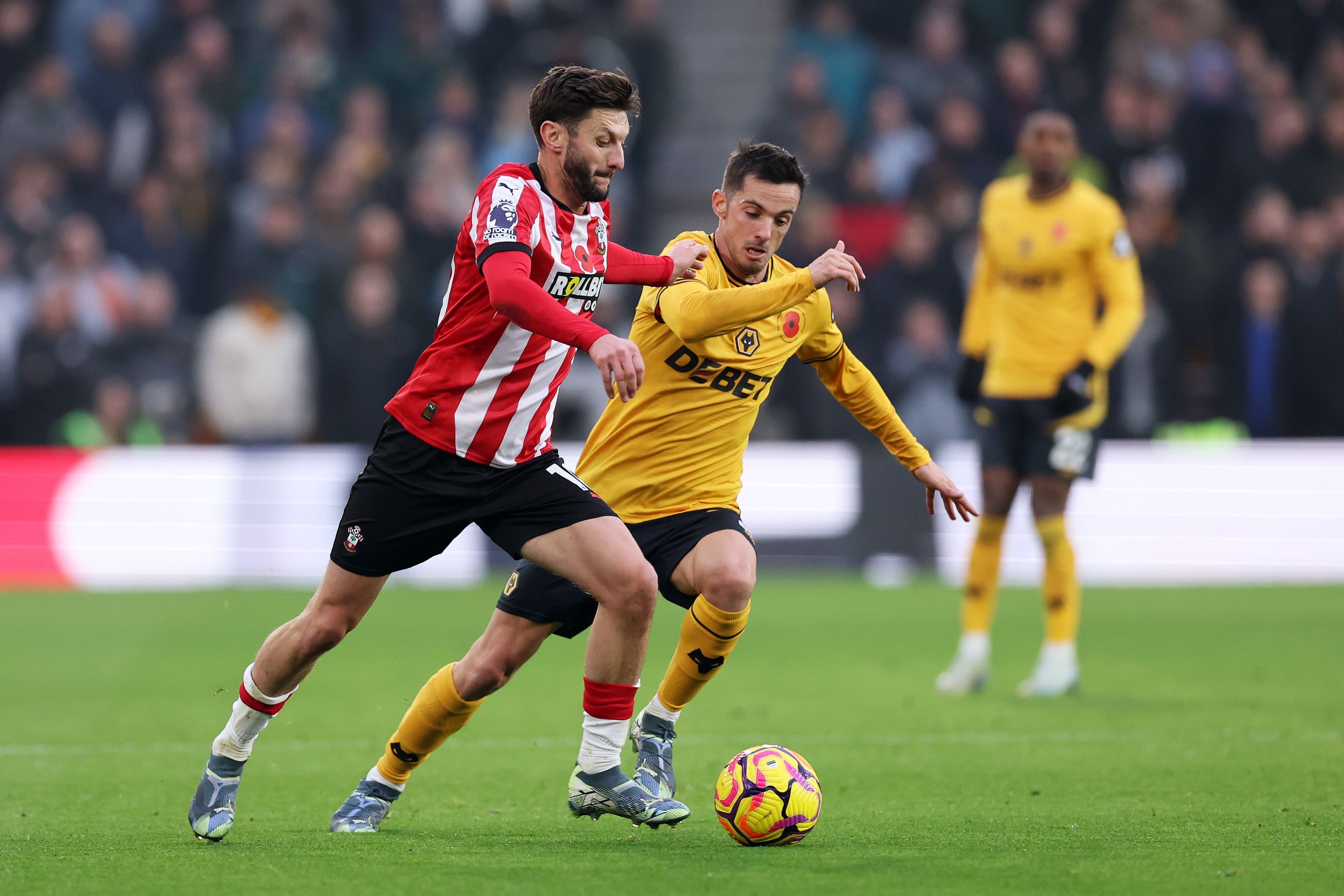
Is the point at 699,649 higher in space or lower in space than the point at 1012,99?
lower

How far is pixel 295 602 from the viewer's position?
11961 mm

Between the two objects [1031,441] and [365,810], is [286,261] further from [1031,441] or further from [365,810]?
[365,810]

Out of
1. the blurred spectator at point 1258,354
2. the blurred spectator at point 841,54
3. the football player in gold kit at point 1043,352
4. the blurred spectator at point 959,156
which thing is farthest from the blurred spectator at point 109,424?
the blurred spectator at point 1258,354

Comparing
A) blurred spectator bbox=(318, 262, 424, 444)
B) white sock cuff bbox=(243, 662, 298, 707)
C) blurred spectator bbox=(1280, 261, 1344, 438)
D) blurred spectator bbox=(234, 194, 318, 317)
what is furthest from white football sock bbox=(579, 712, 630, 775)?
blurred spectator bbox=(1280, 261, 1344, 438)

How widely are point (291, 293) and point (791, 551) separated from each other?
5.15 m

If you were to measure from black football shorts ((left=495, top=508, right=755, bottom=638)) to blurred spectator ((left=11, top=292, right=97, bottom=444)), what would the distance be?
32.8ft

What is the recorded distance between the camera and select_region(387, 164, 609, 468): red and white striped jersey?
4.86 m

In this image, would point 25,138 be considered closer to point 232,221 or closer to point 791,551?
point 232,221

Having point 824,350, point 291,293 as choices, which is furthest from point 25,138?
point 824,350

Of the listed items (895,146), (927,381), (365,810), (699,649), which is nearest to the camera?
(365,810)

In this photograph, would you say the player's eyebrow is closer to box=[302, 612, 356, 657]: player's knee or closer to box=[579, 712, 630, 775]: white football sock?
box=[579, 712, 630, 775]: white football sock

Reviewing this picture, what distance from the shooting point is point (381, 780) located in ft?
17.3

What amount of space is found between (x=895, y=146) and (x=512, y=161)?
142 inches

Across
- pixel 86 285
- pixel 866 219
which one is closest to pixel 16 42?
pixel 86 285
